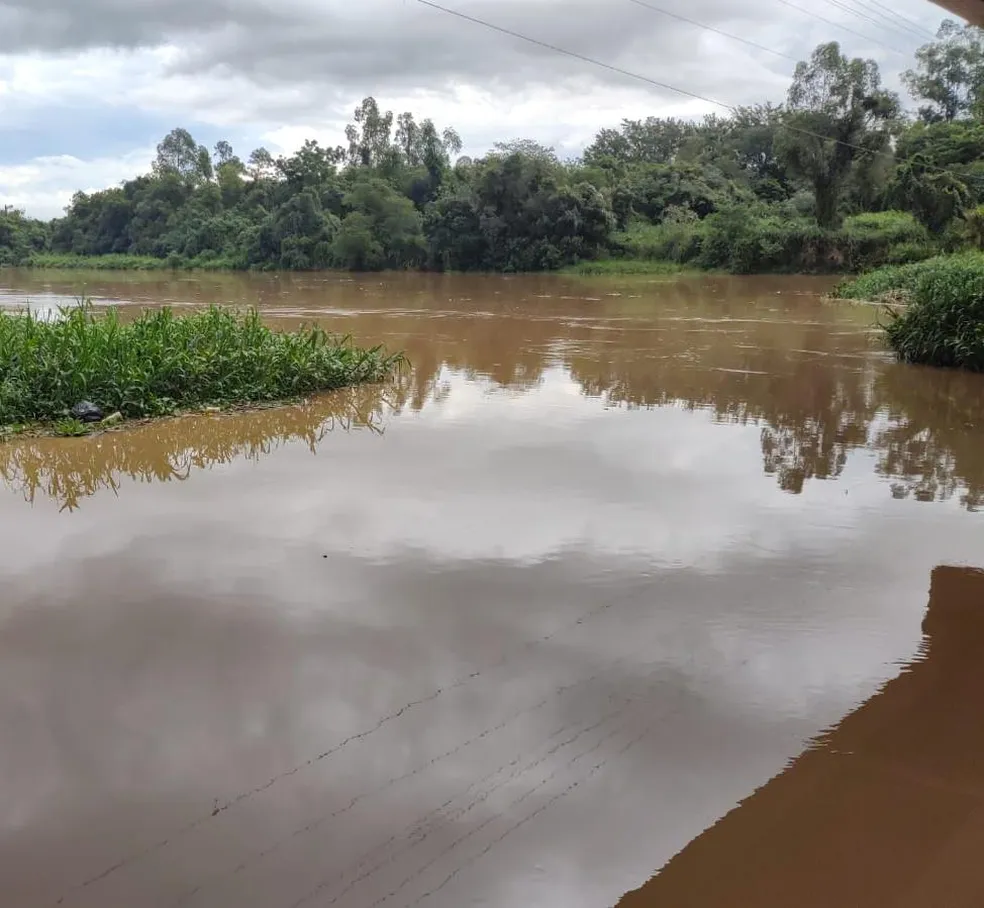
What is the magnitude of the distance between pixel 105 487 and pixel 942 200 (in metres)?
29.5

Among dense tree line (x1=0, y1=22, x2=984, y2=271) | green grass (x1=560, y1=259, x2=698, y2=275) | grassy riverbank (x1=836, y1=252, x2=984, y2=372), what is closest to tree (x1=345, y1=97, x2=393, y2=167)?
dense tree line (x1=0, y1=22, x2=984, y2=271)

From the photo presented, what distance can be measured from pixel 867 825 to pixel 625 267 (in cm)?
3325

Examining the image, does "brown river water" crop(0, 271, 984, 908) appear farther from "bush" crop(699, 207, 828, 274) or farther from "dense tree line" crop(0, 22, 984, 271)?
"bush" crop(699, 207, 828, 274)

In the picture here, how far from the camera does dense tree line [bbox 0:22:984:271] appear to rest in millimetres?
29328

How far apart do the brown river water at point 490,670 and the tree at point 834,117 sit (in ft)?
81.5

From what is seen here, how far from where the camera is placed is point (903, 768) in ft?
9.26

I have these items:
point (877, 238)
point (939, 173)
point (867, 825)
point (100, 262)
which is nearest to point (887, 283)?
point (877, 238)

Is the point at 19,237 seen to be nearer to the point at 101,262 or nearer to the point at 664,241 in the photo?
the point at 101,262

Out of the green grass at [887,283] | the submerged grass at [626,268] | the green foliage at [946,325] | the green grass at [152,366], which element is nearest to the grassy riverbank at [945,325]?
the green foliage at [946,325]

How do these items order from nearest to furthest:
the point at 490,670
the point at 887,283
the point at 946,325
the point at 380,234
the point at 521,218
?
the point at 490,670, the point at 946,325, the point at 887,283, the point at 521,218, the point at 380,234

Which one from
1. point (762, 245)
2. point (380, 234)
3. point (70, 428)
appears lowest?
point (70, 428)

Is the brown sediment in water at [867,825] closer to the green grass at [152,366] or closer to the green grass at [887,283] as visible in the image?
the green grass at [152,366]

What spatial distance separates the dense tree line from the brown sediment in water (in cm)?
2284

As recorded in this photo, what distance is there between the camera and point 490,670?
347 centimetres
